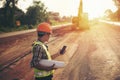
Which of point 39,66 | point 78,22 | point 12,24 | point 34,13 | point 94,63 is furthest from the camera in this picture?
point 34,13

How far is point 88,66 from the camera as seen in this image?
1134 centimetres

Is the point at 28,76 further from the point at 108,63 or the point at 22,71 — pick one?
the point at 108,63

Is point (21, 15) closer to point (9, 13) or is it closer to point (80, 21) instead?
point (9, 13)

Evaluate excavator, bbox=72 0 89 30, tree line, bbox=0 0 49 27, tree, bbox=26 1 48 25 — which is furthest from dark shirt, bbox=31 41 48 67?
tree, bbox=26 1 48 25

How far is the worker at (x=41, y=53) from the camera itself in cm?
390

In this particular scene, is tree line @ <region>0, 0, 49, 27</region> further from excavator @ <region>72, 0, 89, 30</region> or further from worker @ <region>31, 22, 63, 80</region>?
worker @ <region>31, 22, 63, 80</region>

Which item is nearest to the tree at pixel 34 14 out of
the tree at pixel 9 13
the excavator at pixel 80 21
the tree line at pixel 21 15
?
the tree line at pixel 21 15

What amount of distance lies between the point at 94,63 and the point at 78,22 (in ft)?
101

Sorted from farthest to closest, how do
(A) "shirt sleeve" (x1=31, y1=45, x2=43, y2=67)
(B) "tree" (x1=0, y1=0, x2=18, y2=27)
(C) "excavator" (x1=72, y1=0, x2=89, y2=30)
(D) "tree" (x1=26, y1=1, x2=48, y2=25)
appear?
(D) "tree" (x1=26, y1=1, x2=48, y2=25) → (B) "tree" (x1=0, y1=0, x2=18, y2=27) → (C) "excavator" (x1=72, y1=0, x2=89, y2=30) → (A) "shirt sleeve" (x1=31, y1=45, x2=43, y2=67)

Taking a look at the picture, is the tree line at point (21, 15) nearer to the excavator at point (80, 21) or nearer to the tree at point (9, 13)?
the tree at point (9, 13)

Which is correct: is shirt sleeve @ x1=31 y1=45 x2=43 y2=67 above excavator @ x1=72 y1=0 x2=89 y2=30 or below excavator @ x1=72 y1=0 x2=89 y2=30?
above

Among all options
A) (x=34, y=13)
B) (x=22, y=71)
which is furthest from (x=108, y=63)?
(x=34, y=13)

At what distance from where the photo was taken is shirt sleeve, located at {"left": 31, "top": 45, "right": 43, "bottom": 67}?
3.87 m

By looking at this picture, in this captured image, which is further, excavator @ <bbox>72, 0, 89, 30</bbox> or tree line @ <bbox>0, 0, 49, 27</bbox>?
tree line @ <bbox>0, 0, 49, 27</bbox>
